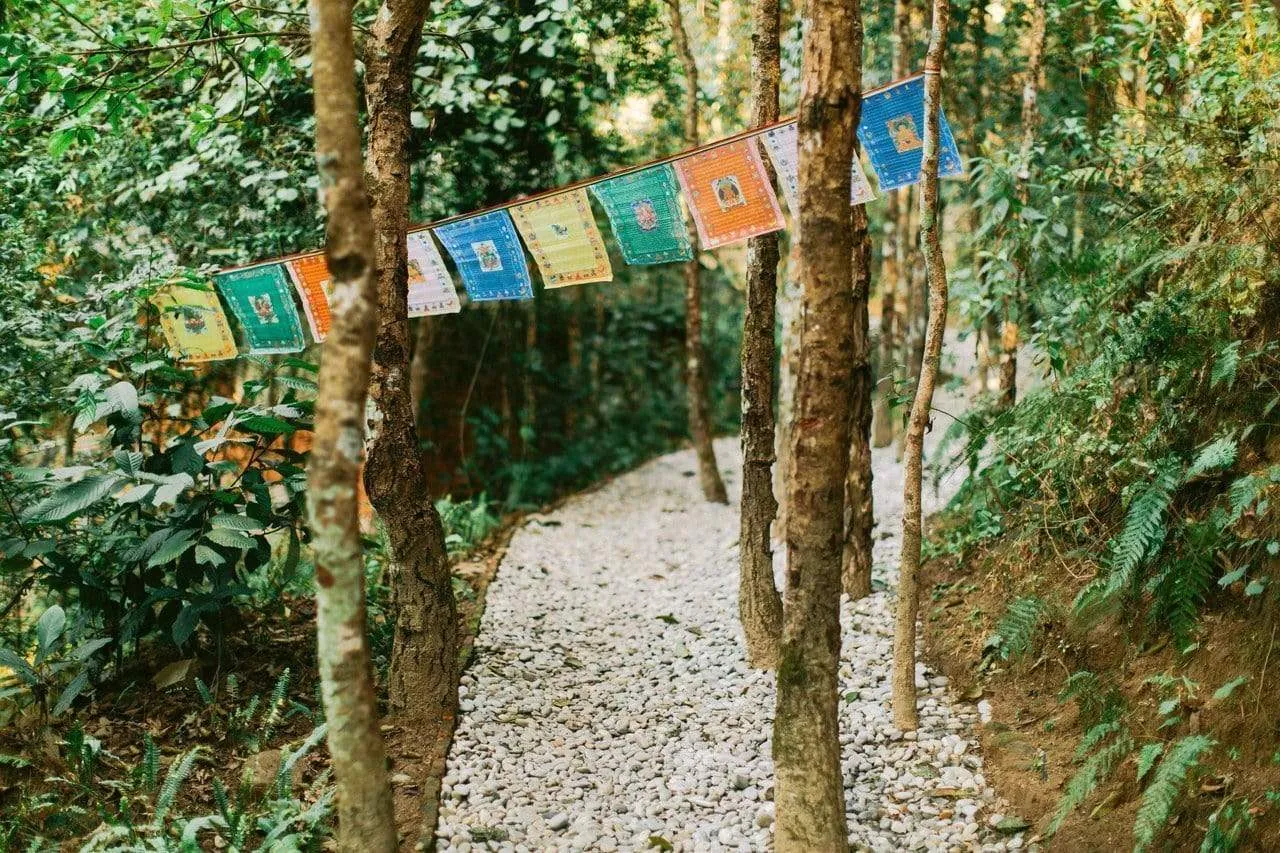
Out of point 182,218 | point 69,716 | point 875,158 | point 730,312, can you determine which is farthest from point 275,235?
point 730,312

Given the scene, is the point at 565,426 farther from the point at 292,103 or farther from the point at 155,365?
the point at 155,365

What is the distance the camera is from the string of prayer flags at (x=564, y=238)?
4.41 metres

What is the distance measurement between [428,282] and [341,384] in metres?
2.46

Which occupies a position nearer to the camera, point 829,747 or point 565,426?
point 829,747

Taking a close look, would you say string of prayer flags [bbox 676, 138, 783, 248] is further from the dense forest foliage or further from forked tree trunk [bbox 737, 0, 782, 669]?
the dense forest foliage

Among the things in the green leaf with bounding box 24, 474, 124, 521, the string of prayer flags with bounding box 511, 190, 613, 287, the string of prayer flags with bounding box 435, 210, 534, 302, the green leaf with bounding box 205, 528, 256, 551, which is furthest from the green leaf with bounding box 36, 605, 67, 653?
the string of prayer flags with bounding box 511, 190, 613, 287

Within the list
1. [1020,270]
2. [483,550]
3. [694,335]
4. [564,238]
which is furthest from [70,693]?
[694,335]

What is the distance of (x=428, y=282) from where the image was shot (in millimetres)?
4910

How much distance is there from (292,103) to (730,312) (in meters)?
7.81

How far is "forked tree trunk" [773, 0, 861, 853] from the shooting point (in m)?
2.90

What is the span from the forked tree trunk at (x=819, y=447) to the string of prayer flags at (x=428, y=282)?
249 cm

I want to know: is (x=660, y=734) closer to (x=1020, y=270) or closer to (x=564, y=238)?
(x=564, y=238)

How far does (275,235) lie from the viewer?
236 inches

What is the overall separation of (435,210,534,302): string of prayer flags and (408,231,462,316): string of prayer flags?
0.13m
